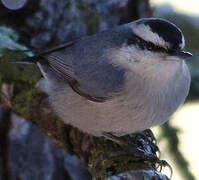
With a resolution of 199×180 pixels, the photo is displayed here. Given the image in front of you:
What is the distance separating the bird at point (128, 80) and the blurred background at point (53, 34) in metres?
0.46

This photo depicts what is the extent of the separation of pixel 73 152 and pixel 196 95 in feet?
2.79

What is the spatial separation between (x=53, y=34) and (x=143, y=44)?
110 cm

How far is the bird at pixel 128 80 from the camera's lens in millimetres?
2309

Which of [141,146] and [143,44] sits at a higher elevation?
[143,44]

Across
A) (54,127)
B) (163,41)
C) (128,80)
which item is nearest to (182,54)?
(163,41)

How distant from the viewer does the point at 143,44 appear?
2354 mm

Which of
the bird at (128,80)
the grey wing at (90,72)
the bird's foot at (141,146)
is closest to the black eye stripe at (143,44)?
the bird at (128,80)

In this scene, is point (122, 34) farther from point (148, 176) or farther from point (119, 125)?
point (148, 176)

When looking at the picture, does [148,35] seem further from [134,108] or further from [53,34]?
[53,34]

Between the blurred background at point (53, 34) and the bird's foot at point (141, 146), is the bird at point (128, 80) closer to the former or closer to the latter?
the bird's foot at point (141, 146)

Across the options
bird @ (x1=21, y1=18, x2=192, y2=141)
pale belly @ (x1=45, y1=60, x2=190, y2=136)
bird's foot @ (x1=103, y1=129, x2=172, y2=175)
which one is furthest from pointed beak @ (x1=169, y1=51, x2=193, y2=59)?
bird's foot @ (x1=103, y1=129, x2=172, y2=175)

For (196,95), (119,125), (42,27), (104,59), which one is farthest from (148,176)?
(42,27)

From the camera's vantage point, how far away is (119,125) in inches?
96.3

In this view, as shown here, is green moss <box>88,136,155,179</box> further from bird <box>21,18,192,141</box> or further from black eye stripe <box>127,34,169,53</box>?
black eye stripe <box>127,34,169,53</box>
